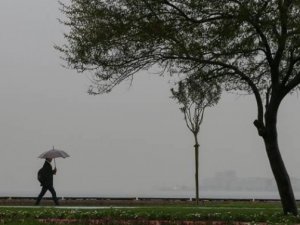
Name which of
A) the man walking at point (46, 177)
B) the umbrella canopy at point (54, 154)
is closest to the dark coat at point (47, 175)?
the man walking at point (46, 177)

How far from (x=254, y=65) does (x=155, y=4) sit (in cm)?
563

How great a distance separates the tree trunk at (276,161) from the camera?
70.1ft

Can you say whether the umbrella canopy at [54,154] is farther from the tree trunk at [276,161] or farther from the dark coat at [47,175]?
the tree trunk at [276,161]

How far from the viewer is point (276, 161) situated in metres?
21.4

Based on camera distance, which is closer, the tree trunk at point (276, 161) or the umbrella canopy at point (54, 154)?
the tree trunk at point (276, 161)

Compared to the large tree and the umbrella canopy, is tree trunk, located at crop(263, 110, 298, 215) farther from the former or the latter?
the umbrella canopy

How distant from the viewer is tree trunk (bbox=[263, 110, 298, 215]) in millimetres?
21375

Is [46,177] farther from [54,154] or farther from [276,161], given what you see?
[276,161]

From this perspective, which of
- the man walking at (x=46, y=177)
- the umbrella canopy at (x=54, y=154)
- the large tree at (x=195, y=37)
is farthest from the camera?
the umbrella canopy at (x=54, y=154)

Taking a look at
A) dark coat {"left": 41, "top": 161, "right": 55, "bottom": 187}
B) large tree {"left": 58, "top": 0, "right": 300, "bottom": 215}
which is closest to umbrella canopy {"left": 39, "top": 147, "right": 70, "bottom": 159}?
dark coat {"left": 41, "top": 161, "right": 55, "bottom": 187}

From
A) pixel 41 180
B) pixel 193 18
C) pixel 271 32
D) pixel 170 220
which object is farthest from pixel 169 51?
pixel 41 180

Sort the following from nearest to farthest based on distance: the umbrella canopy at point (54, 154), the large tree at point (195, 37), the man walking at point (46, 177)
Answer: the large tree at point (195, 37)
the man walking at point (46, 177)
the umbrella canopy at point (54, 154)

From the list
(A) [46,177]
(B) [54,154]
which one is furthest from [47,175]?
(B) [54,154]

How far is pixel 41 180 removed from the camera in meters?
29.5
